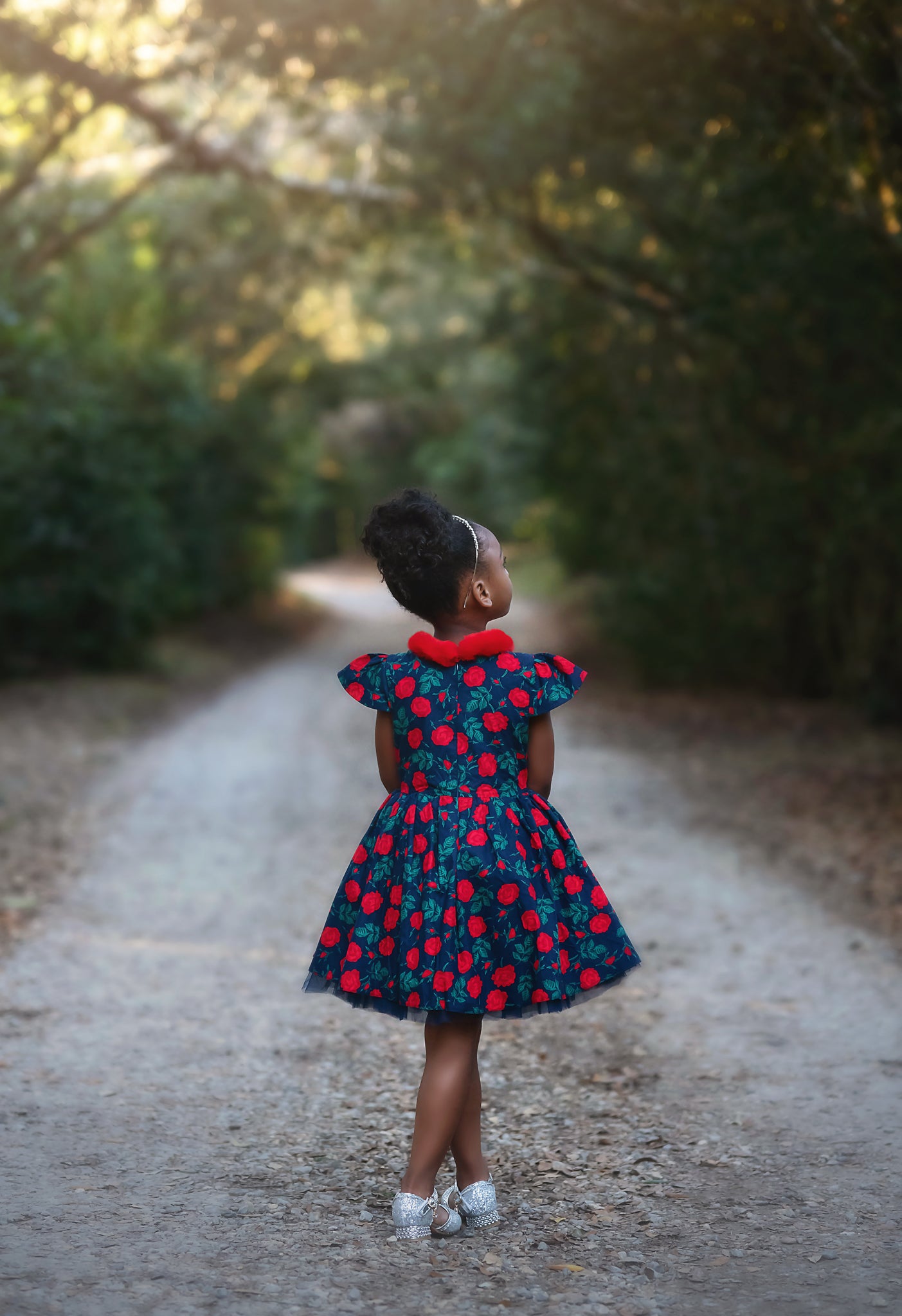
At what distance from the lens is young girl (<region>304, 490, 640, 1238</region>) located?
3.12 m

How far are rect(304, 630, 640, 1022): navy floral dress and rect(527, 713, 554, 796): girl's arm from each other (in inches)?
0.9

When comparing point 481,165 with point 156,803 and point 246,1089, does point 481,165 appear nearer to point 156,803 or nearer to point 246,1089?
point 156,803

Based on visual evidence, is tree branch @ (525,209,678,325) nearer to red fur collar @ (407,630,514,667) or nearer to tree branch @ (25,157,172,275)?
tree branch @ (25,157,172,275)

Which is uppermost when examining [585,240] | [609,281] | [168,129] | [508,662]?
[585,240]

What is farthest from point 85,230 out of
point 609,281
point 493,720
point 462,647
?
point 493,720

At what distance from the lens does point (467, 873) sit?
3145 mm

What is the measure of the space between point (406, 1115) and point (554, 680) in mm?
1656

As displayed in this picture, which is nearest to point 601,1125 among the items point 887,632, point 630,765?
point 630,765

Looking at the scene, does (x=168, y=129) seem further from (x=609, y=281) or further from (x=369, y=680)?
(x=369, y=680)

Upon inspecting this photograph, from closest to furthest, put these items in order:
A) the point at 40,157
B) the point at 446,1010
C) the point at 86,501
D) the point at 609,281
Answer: the point at 446,1010
the point at 40,157
the point at 86,501
the point at 609,281

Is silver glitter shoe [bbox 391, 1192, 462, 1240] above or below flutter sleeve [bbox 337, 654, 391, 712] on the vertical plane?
below

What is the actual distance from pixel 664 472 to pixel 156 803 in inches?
273

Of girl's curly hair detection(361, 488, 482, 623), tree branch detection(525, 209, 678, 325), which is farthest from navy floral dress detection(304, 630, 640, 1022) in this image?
tree branch detection(525, 209, 678, 325)

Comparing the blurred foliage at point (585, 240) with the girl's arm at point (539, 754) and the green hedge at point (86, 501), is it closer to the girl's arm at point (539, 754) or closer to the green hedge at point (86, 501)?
the green hedge at point (86, 501)
